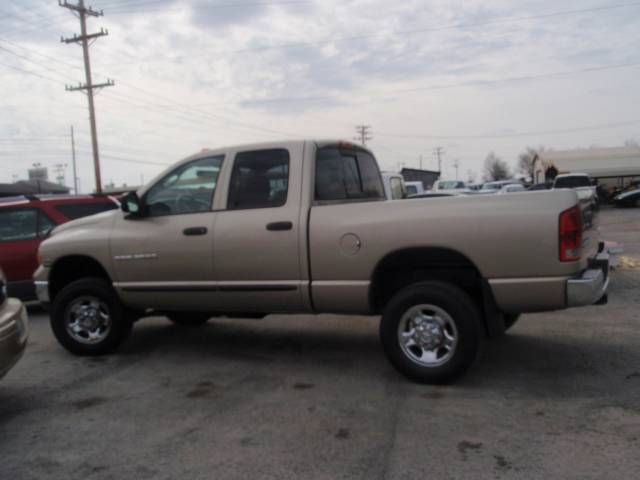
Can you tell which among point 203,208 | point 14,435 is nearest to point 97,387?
point 14,435

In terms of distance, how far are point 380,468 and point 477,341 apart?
4.91ft

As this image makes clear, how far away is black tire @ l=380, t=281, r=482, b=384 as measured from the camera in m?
4.44

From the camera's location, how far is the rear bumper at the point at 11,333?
4.11 m

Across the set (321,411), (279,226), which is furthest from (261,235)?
(321,411)

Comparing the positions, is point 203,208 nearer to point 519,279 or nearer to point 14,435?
point 14,435

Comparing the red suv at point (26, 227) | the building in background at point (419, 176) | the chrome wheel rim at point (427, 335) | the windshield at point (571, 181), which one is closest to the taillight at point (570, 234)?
the chrome wheel rim at point (427, 335)

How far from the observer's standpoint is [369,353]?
5742 millimetres

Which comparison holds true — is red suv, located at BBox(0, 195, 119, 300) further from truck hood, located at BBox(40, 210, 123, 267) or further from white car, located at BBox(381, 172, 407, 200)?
white car, located at BBox(381, 172, 407, 200)

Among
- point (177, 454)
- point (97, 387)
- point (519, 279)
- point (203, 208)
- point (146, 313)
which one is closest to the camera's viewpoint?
point (177, 454)

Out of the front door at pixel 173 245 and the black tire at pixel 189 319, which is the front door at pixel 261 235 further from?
the black tire at pixel 189 319

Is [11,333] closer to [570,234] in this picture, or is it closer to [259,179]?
[259,179]

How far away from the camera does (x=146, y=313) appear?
6.07m

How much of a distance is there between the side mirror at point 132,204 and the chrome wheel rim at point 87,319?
→ 3.17 ft

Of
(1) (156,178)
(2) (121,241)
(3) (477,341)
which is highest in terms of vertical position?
(1) (156,178)
